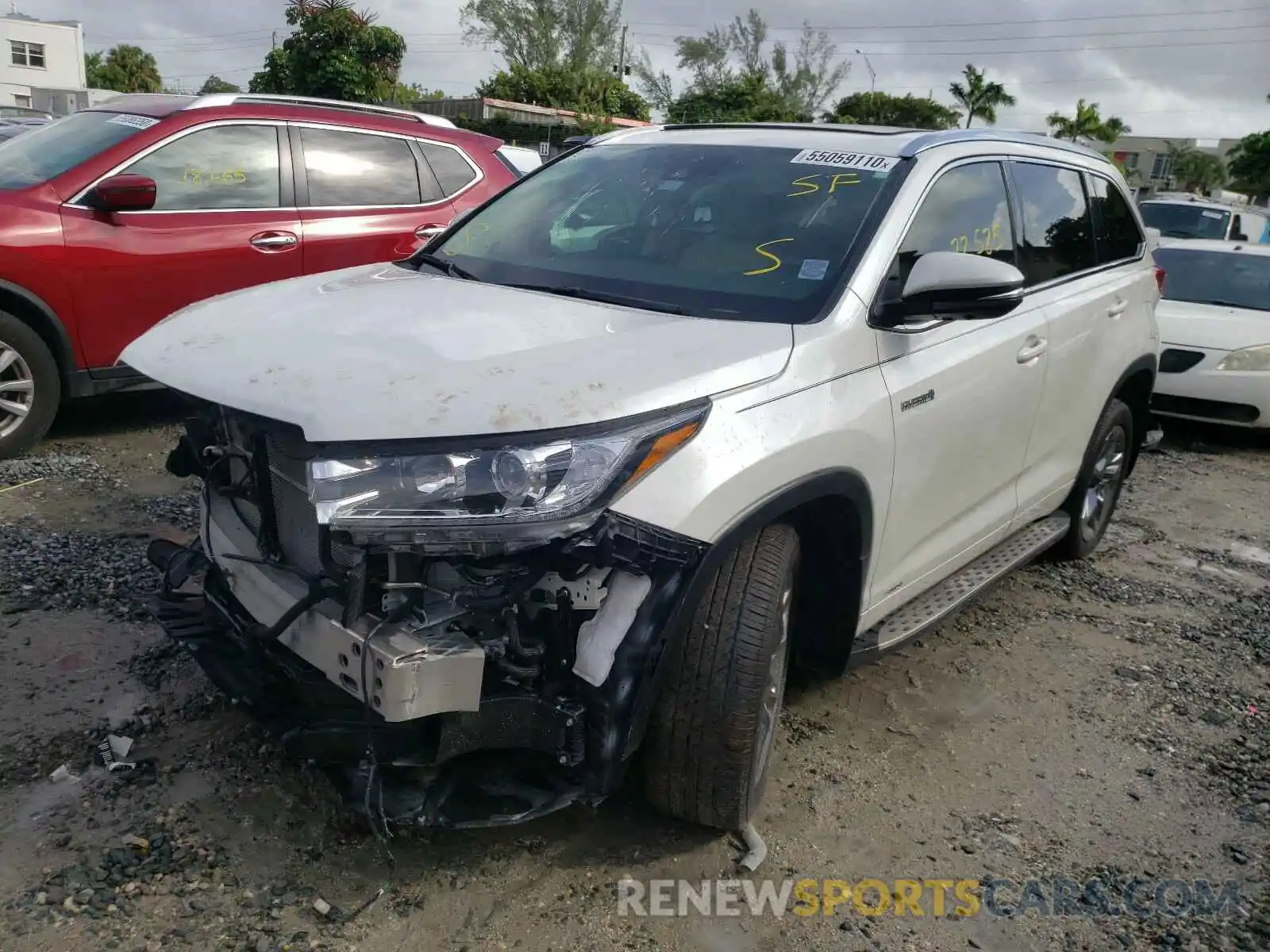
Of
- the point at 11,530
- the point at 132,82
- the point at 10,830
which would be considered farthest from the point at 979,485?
the point at 132,82

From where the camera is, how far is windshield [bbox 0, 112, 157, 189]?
5.38m

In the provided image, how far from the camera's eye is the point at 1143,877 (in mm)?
2826

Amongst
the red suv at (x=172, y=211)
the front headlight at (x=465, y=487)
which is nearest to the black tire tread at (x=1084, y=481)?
the front headlight at (x=465, y=487)

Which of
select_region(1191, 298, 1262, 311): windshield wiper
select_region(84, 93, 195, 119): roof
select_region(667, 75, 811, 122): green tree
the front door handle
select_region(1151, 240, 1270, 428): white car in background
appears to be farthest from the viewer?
select_region(667, 75, 811, 122): green tree

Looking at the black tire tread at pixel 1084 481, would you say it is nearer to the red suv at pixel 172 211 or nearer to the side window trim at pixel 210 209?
the red suv at pixel 172 211

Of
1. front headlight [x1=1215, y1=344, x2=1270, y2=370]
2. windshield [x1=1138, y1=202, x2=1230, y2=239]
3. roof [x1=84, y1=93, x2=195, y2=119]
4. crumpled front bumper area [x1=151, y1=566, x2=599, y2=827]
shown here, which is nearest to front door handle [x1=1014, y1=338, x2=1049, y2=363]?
crumpled front bumper area [x1=151, y1=566, x2=599, y2=827]

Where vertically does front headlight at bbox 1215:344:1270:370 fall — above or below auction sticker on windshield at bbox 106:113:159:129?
below

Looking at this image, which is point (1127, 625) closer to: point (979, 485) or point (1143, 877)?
point (979, 485)

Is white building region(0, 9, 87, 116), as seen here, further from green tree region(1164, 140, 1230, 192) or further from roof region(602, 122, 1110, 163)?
roof region(602, 122, 1110, 163)

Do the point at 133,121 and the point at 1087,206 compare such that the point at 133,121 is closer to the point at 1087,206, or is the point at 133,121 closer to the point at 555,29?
the point at 1087,206

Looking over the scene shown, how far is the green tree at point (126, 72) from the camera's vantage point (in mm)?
65312

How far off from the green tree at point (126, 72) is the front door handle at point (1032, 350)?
6987cm

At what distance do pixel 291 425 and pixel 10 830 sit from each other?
132 centimetres

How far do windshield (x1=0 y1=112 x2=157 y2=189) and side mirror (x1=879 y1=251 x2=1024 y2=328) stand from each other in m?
4.47
